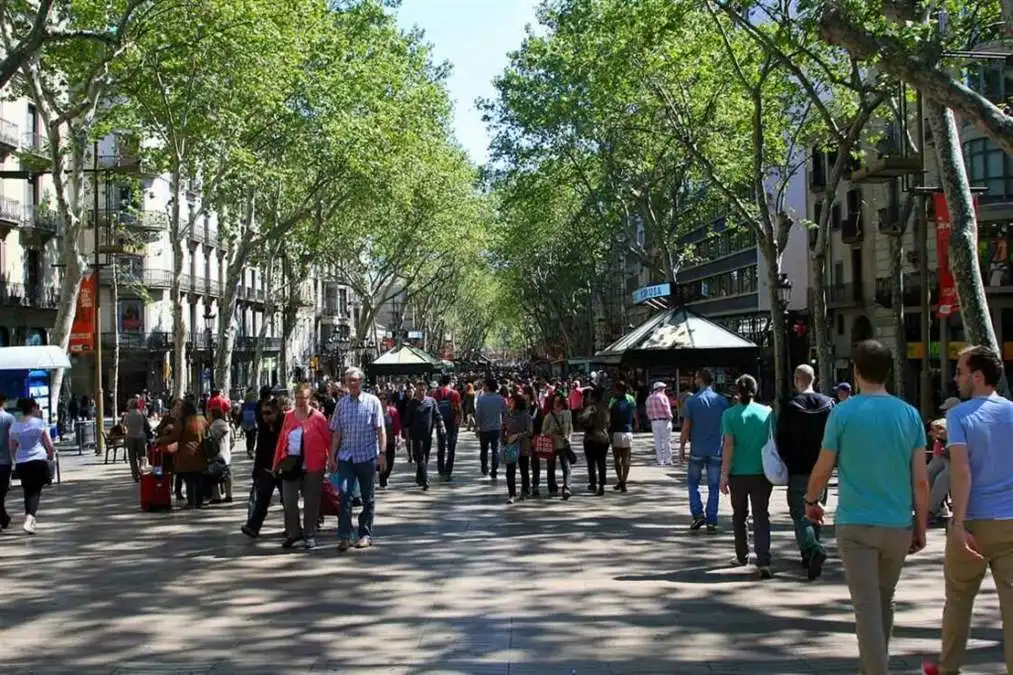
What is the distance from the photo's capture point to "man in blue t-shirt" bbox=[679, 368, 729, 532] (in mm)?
11961

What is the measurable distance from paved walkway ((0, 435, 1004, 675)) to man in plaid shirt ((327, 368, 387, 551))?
445 millimetres

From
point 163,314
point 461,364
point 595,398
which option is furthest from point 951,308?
point 461,364

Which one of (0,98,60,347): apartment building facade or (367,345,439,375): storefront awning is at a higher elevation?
(0,98,60,347): apartment building facade

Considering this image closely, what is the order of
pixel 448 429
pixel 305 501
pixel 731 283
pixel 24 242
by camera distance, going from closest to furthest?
pixel 305 501, pixel 448 429, pixel 24 242, pixel 731 283

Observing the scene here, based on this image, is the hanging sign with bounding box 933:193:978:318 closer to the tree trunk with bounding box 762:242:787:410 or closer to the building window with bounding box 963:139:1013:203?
the tree trunk with bounding box 762:242:787:410

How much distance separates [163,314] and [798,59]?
4248 centimetres

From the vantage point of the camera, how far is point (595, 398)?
15500mm

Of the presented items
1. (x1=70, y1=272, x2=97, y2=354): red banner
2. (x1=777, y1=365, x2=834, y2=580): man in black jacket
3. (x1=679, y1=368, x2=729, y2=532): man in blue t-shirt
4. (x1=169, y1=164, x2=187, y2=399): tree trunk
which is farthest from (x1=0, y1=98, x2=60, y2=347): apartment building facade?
(x1=777, y1=365, x2=834, y2=580): man in black jacket

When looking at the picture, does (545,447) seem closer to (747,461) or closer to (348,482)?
(348,482)

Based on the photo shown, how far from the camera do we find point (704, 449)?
1197 cm

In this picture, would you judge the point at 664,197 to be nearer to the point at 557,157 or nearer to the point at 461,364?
the point at 557,157

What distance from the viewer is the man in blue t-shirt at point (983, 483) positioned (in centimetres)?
529

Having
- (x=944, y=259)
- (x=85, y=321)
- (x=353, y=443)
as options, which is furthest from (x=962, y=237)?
(x=85, y=321)

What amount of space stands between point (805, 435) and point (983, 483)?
12.7 feet
